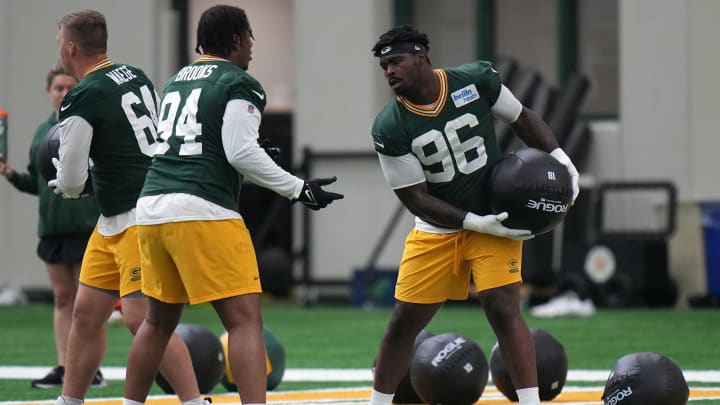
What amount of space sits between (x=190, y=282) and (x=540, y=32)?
45.4 ft

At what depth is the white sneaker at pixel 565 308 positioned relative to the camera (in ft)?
52.9

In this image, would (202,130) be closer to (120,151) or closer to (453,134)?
(120,151)

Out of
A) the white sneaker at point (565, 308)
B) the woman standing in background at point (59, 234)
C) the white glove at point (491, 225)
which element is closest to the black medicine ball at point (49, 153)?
the woman standing in background at point (59, 234)

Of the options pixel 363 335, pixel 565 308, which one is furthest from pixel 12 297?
pixel 565 308

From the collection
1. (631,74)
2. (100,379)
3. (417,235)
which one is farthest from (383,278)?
(417,235)

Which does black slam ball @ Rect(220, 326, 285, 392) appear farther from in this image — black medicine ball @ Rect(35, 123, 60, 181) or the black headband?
the black headband

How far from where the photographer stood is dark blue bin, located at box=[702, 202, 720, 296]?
1738 cm

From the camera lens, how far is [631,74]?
18.4 metres

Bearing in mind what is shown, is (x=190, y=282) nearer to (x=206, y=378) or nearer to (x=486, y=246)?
(x=486, y=246)

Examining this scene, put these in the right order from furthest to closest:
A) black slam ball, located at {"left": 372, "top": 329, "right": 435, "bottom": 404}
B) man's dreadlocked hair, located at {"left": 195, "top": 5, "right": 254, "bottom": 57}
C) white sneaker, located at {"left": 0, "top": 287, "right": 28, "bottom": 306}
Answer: white sneaker, located at {"left": 0, "top": 287, "right": 28, "bottom": 306}, black slam ball, located at {"left": 372, "top": 329, "right": 435, "bottom": 404}, man's dreadlocked hair, located at {"left": 195, "top": 5, "right": 254, "bottom": 57}

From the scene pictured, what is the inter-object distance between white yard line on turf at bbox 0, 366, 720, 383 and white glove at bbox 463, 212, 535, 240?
2.82 metres

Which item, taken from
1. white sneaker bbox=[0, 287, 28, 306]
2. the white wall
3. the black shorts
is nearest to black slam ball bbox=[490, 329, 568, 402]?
the black shorts

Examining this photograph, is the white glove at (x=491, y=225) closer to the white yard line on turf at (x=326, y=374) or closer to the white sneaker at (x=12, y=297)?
the white yard line on turf at (x=326, y=374)

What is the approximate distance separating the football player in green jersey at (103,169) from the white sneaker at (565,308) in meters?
9.05
